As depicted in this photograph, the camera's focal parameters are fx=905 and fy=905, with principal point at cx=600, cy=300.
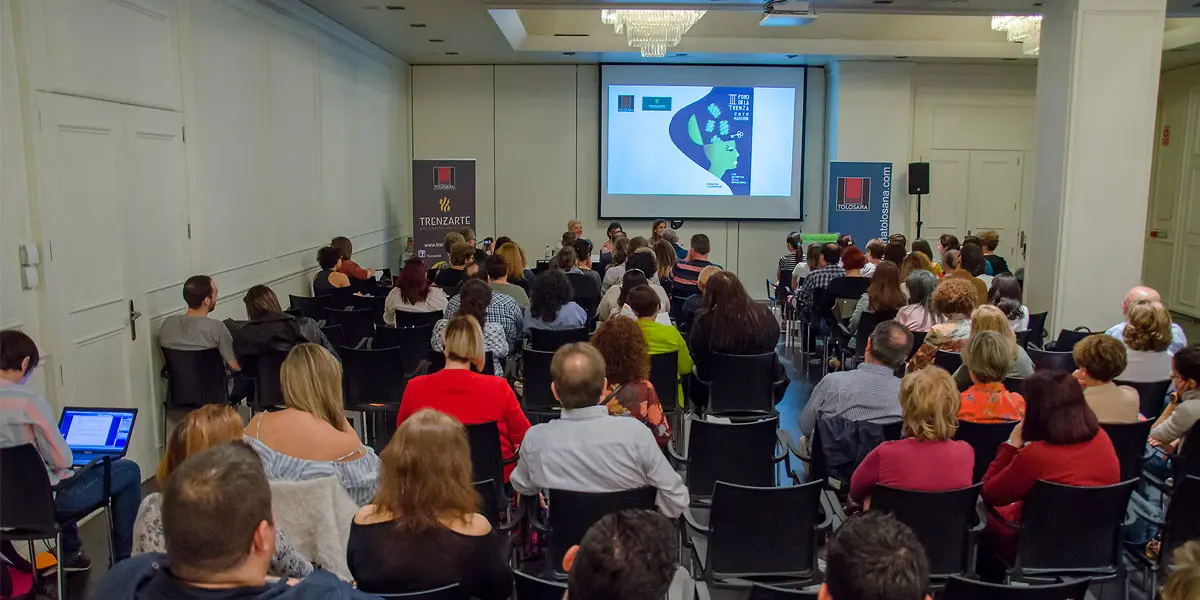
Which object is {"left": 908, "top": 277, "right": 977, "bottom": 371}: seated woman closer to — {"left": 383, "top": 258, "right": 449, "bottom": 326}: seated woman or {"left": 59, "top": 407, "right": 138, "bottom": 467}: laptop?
{"left": 383, "top": 258, "right": 449, "bottom": 326}: seated woman

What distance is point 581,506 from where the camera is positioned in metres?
3.28

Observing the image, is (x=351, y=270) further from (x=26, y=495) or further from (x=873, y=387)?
(x=873, y=387)

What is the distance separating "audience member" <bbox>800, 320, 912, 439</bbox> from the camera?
4.14 metres

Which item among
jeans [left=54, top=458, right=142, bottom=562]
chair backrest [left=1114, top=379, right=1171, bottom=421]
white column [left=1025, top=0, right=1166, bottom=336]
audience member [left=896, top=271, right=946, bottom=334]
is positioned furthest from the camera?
white column [left=1025, top=0, right=1166, bottom=336]

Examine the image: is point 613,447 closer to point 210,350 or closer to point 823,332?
point 210,350

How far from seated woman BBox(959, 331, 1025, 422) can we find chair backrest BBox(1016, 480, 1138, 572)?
2.48 feet

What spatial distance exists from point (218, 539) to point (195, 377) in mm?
4511

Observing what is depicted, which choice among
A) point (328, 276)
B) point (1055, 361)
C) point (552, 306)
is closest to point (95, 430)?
point (552, 306)

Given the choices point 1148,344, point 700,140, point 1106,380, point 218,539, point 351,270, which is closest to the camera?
point 218,539

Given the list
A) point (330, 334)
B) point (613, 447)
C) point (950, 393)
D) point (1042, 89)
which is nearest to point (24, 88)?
point (330, 334)

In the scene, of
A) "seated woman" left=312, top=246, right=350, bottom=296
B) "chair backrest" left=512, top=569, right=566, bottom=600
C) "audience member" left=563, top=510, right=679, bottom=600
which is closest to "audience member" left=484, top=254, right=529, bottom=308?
"seated woman" left=312, top=246, right=350, bottom=296

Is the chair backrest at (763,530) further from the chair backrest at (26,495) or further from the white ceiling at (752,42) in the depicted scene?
the white ceiling at (752,42)

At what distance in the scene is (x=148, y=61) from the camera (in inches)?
244

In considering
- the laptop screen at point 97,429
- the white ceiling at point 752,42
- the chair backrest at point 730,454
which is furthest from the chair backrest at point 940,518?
the white ceiling at point 752,42
